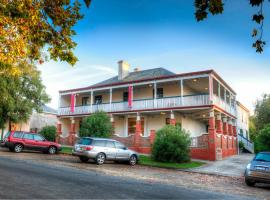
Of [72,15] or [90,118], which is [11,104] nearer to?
[90,118]

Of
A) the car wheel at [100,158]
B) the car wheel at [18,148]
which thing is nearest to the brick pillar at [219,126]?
the car wheel at [100,158]

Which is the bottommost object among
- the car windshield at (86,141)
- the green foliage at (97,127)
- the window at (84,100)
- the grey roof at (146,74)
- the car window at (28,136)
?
the car windshield at (86,141)

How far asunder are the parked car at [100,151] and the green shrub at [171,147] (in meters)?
2.03

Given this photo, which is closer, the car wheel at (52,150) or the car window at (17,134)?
the car window at (17,134)

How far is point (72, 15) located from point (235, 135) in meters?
26.9

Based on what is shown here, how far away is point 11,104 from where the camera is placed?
30.7m

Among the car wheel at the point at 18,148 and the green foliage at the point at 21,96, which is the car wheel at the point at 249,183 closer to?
the car wheel at the point at 18,148

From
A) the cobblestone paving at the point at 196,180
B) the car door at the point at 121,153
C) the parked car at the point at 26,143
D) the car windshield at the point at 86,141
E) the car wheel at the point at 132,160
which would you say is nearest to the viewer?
the cobblestone paving at the point at 196,180

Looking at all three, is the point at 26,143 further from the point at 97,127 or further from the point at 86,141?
the point at 86,141

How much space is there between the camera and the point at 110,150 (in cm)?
1781

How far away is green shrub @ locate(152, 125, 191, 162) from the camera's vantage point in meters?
19.2

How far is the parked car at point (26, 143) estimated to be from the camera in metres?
21.7

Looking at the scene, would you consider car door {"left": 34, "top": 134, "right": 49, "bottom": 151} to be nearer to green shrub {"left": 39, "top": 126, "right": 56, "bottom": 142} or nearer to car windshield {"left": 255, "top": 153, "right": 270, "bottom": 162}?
green shrub {"left": 39, "top": 126, "right": 56, "bottom": 142}

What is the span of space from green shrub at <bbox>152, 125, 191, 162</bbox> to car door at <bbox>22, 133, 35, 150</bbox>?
33.8ft
